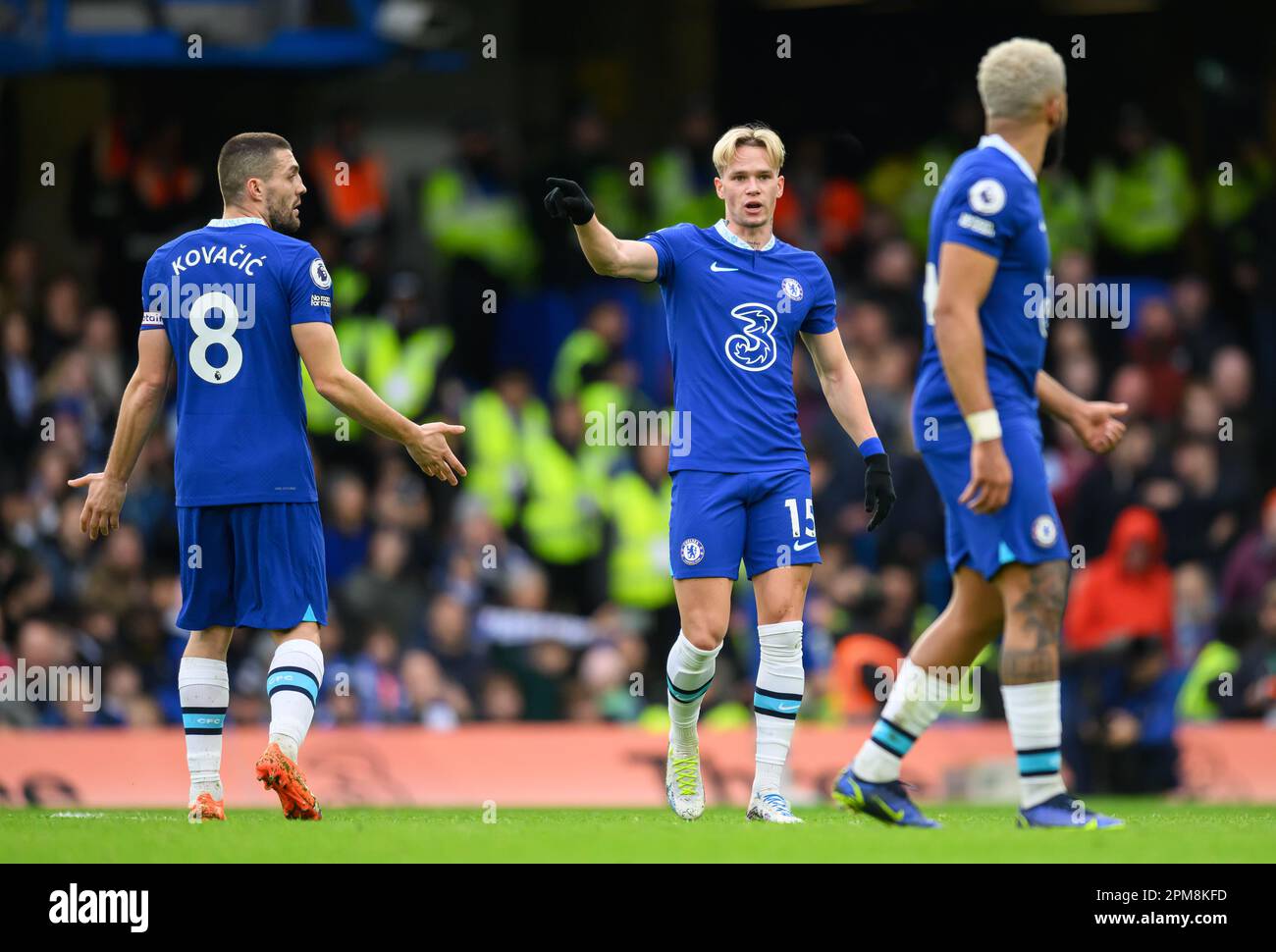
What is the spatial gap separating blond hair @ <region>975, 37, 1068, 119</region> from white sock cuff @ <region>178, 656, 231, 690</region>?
341 centimetres

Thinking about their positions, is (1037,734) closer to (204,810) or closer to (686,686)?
(686,686)

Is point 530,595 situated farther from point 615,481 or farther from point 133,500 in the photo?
point 133,500

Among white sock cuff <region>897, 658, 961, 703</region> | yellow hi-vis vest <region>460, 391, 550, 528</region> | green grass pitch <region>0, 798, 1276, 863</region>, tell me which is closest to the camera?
green grass pitch <region>0, 798, 1276, 863</region>

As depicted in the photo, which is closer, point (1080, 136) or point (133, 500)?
point (133, 500)

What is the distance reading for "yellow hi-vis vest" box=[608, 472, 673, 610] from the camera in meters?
14.2

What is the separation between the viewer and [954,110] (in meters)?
17.8

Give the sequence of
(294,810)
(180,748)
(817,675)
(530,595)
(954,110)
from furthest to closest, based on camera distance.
Result: (954,110) → (530,595) → (817,675) → (180,748) → (294,810)

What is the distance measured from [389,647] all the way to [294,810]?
5.90 metres

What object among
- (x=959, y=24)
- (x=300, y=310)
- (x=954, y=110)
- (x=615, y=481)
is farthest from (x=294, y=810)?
(x=959, y=24)

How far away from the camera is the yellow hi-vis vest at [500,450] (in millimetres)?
14688

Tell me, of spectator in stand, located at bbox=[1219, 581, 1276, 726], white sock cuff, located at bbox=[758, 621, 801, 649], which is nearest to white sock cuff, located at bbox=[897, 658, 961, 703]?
white sock cuff, located at bbox=[758, 621, 801, 649]

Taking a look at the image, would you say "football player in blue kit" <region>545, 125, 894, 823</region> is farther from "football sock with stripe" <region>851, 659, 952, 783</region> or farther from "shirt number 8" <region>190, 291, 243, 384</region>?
"shirt number 8" <region>190, 291, 243, 384</region>

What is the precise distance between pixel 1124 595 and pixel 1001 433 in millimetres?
6824

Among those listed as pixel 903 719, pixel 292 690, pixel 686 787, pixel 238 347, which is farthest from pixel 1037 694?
pixel 238 347
